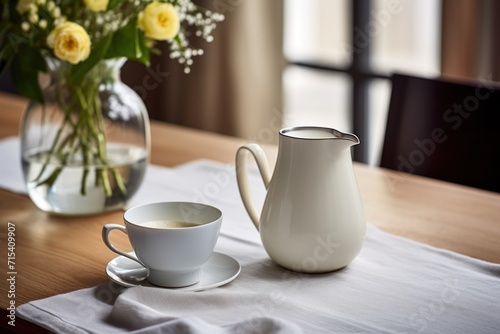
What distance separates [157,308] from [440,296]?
0.33 metres

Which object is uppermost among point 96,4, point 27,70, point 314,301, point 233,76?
point 96,4

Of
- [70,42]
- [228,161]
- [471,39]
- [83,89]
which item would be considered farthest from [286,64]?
[70,42]

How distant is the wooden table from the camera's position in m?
1.00

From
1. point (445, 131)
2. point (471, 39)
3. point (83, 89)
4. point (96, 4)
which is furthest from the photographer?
point (471, 39)

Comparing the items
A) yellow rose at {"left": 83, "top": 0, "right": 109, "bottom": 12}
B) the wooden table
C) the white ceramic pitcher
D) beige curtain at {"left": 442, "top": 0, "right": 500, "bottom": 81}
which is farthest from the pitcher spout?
beige curtain at {"left": 442, "top": 0, "right": 500, "bottom": 81}

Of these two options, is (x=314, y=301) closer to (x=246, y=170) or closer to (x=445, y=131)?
(x=246, y=170)

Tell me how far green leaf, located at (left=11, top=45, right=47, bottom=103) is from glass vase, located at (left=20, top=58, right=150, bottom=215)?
0.05 ft

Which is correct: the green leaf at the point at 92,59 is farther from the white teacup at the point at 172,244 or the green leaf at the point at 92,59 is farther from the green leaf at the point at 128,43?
the white teacup at the point at 172,244

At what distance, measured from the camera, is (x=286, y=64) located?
2.80m

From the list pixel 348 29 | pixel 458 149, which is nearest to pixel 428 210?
pixel 458 149

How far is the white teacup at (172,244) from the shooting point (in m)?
0.92

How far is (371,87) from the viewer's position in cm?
284

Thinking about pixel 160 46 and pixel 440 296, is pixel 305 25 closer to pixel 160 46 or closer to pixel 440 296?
pixel 160 46

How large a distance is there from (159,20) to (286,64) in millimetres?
1678
